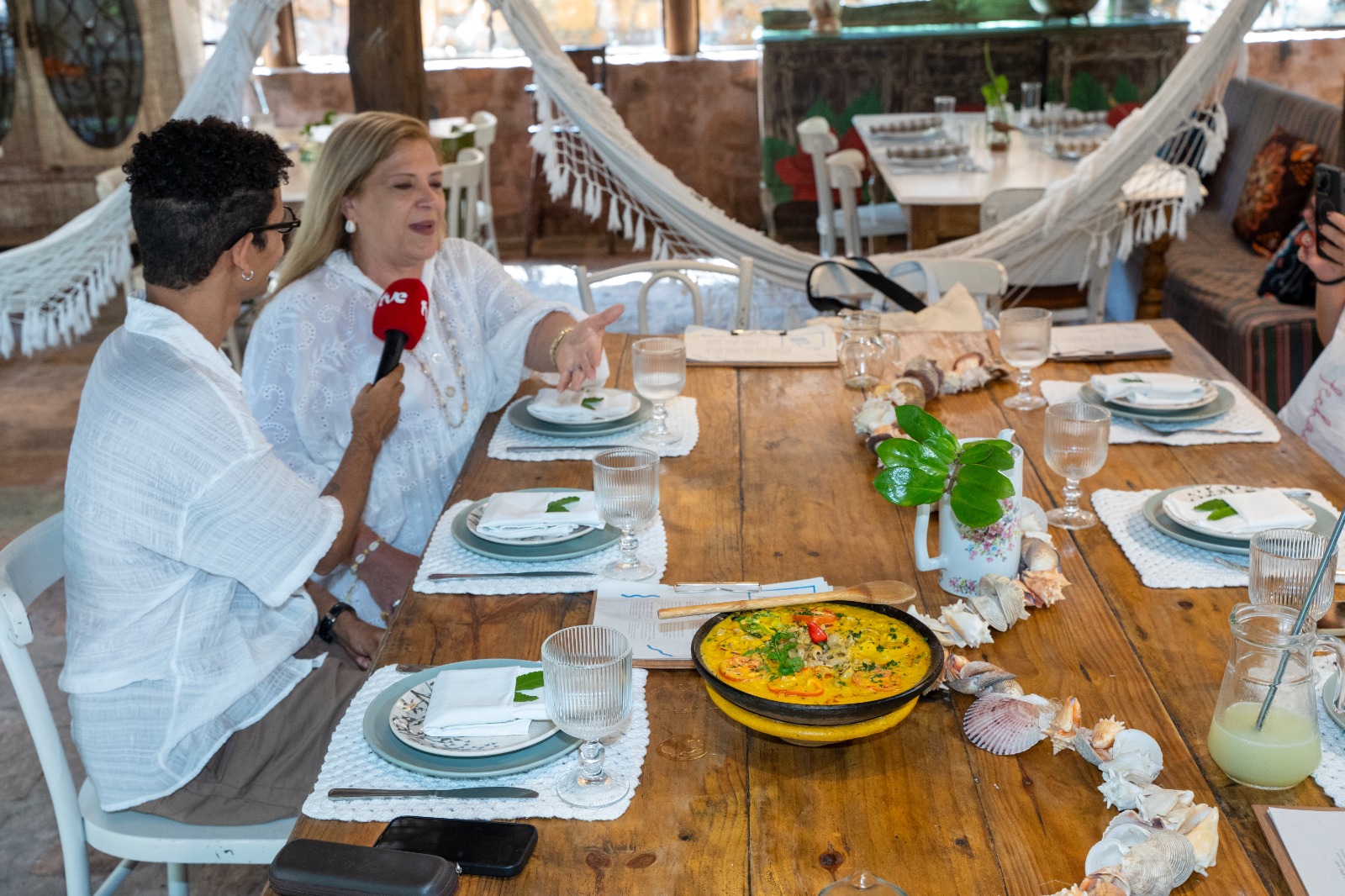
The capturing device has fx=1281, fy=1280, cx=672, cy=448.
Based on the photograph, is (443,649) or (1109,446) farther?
(1109,446)

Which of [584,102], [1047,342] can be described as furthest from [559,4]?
[1047,342]

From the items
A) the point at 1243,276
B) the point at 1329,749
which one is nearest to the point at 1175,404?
the point at 1329,749

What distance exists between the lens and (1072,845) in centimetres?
104

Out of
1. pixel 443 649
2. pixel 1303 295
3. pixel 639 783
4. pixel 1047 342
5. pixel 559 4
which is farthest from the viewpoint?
pixel 559 4

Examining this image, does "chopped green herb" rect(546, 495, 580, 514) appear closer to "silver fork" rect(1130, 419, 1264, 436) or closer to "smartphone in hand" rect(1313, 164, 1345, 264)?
"silver fork" rect(1130, 419, 1264, 436)

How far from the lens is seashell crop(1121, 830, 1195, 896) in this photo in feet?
3.15

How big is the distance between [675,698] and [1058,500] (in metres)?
0.72

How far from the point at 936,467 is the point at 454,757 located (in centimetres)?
60

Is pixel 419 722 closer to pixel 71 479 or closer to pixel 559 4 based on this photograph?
pixel 71 479

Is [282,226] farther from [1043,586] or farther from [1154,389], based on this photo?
[1154,389]

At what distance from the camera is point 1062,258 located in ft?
12.2

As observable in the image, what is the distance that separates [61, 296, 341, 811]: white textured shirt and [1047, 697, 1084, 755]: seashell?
34.3 inches

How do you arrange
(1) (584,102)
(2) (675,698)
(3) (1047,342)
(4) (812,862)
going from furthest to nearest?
(1) (584,102) < (3) (1047,342) < (2) (675,698) < (4) (812,862)

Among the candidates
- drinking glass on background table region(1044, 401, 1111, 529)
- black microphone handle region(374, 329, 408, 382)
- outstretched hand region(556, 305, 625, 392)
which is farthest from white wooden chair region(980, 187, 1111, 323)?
black microphone handle region(374, 329, 408, 382)
